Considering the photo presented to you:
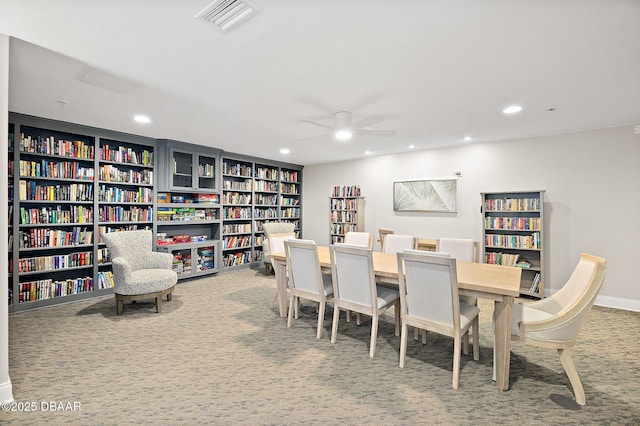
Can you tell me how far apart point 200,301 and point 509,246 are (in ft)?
15.6

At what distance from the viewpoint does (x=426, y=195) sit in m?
5.84

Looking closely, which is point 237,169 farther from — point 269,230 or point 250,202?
point 269,230

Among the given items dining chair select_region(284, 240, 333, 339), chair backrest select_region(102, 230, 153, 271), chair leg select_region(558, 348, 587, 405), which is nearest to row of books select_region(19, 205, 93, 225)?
chair backrest select_region(102, 230, 153, 271)

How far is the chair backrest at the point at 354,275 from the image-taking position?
270cm

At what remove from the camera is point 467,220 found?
17.7 feet

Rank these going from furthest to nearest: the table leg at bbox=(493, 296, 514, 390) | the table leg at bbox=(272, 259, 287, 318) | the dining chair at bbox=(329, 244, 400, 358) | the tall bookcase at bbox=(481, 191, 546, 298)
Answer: the tall bookcase at bbox=(481, 191, 546, 298) → the table leg at bbox=(272, 259, 287, 318) → the dining chair at bbox=(329, 244, 400, 358) → the table leg at bbox=(493, 296, 514, 390)

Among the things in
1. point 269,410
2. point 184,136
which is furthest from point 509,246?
point 184,136

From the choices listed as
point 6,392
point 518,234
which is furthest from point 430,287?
point 518,234

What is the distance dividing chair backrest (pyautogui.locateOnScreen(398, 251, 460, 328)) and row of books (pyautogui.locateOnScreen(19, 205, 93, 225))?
179 inches

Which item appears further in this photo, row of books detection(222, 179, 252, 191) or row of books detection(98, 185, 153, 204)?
row of books detection(222, 179, 252, 191)

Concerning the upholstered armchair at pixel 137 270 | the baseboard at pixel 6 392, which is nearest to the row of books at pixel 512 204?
the upholstered armchair at pixel 137 270

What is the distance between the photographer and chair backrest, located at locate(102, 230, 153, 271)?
4.04m

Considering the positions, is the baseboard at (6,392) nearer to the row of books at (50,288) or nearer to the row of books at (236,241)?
the row of books at (50,288)

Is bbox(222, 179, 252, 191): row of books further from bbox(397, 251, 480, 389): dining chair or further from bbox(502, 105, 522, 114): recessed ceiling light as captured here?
bbox(502, 105, 522, 114): recessed ceiling light
